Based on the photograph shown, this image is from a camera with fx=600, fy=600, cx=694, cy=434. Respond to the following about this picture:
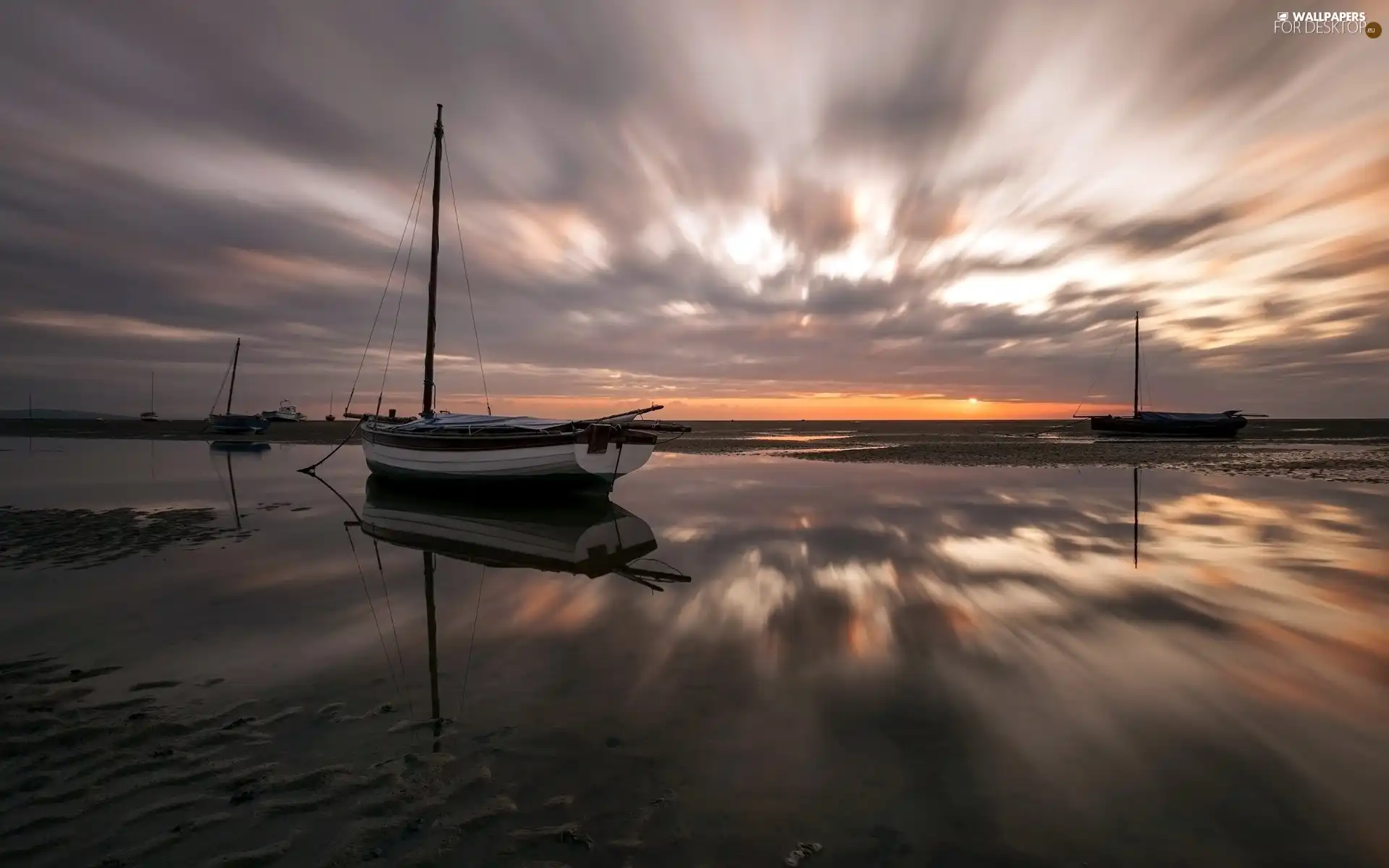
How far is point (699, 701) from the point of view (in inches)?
227

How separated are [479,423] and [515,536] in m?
7.92

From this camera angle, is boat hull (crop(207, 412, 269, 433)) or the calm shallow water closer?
the calm shallow water

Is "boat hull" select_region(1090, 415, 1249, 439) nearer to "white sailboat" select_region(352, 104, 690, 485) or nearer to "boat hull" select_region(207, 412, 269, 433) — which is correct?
"white sailboat" select_region(352, 104, 690, 485)

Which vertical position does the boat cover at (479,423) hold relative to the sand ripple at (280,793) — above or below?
above

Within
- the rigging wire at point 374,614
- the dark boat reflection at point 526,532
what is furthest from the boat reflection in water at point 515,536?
the rigging wire at point 374,614

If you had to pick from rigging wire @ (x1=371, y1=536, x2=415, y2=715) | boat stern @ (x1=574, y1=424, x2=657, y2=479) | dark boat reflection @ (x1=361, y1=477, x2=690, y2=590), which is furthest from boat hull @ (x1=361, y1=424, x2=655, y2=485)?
rigging wire @ (x1=371, y1=536, x2=415, y2=715)

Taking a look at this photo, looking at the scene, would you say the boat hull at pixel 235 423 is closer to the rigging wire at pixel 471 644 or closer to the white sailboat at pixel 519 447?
the white sailboat at pixel 519 447

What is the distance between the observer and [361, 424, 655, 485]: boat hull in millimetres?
19172

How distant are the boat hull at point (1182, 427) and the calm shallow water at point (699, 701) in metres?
66.4

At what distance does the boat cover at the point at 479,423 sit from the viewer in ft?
65.3

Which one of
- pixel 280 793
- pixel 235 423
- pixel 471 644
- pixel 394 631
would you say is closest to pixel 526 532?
pixel 394 631

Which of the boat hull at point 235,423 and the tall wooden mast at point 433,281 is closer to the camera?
the tall wooden mast at point 433,281

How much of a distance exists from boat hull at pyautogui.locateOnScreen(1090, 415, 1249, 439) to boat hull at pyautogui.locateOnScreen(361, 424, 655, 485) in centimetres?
7134

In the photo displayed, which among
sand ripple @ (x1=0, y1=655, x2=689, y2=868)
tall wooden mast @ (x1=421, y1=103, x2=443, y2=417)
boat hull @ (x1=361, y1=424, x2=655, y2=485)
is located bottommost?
sand ripple @ (x1=0, y1=655, x2=689, y2=868)
